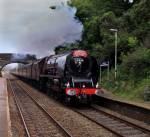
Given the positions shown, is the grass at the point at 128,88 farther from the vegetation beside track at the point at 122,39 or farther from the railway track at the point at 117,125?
the railway track at the point at 117,125

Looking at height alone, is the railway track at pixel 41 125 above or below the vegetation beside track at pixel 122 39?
below

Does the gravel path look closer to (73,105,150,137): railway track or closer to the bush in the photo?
(73,105,150,137): railway track

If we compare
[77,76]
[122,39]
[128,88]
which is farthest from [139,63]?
[122,39]

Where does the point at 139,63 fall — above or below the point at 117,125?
above

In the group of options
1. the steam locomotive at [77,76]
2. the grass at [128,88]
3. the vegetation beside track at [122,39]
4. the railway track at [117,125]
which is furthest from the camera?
the vegetation beside track at [122,39]

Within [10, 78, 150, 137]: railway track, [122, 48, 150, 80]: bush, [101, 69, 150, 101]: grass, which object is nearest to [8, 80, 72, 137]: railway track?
[10, 78, 150, 137]: railway track

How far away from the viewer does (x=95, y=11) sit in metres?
53.4

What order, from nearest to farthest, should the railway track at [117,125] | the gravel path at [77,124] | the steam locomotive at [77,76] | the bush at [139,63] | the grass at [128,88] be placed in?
the railway track at [117,125] < the gravel path at [77,124] < the steam locomotive at [77,76] < the grass at [128,88] < the bush at [139,63]

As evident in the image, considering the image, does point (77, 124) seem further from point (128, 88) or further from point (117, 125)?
point (128, 88)

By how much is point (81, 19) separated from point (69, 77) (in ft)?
96.9

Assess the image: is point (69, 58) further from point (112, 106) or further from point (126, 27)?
point (126, 27)

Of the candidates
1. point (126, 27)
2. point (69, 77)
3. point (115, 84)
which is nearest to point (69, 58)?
point (69, 77)

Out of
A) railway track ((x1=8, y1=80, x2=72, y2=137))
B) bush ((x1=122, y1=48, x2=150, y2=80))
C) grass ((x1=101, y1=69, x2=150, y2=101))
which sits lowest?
railway track ((x1=8, y1=80, x2=72, y2=137))

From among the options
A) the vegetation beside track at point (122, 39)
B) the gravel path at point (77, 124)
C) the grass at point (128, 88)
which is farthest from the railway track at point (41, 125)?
the vegetation beside track at point (122, 39)
